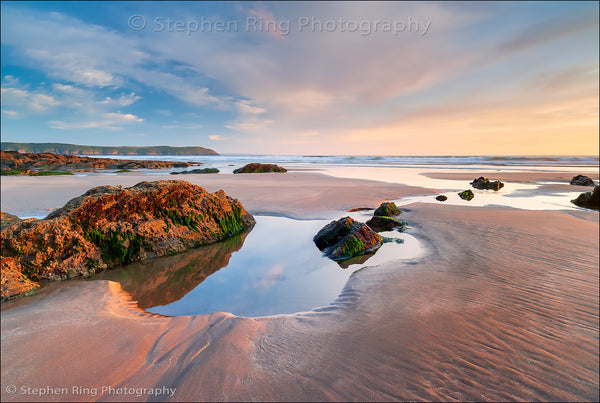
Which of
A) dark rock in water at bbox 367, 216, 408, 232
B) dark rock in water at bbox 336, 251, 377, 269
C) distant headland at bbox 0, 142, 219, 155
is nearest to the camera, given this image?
dark rock in water at bbox 336, 251, 377, 269

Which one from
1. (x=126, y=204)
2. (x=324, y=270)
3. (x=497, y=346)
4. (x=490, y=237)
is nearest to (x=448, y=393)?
(x=497, y=346)

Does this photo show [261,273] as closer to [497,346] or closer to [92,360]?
[92,360]

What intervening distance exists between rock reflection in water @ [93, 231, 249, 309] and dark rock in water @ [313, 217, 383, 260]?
184cm

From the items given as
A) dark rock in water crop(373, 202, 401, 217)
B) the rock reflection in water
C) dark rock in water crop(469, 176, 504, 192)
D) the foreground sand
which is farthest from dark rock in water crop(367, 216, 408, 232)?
dark rock in water crop(469, 176, 504, 192)

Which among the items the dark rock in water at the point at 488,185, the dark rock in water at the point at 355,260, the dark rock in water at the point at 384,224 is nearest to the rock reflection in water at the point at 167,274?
the dark rock in water at the point at 355,260

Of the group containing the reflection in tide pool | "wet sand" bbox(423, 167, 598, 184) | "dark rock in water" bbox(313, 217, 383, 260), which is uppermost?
"wet sand" bbox(423, 167, 598, 184)

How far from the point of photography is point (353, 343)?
2.18 metres

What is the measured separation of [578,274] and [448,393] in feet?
12.0

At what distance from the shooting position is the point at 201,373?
1.85 meters

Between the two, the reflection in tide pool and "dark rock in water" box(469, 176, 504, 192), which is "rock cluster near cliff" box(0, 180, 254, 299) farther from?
"dark rock in water" box(469, 176, 504, 192)

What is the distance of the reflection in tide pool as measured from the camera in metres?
2.94

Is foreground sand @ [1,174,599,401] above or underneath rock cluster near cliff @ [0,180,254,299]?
underneath

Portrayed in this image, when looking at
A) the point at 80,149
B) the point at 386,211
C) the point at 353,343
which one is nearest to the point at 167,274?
the point at 353,343

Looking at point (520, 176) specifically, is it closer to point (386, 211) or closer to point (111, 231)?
point (386, 211)
